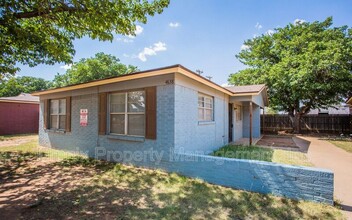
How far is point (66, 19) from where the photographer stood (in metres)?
5.29

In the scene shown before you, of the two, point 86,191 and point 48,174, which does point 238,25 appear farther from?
point 48,174

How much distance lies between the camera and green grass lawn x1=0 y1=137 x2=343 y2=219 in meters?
3.37

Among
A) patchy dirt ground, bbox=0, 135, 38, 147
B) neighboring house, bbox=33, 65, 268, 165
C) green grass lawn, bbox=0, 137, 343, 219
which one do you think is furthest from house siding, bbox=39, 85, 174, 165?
patchy dirt ground, bbox=0, 135, 38, 147

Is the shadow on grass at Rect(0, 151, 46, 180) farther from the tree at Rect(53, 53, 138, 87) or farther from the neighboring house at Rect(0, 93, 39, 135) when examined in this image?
the tree at Rect(53, 53, 138, 87)

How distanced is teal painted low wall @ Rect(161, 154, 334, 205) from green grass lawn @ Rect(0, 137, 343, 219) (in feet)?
0.57

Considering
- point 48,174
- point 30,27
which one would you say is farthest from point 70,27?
point 48,174

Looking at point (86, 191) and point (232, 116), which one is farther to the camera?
point (232, 116)

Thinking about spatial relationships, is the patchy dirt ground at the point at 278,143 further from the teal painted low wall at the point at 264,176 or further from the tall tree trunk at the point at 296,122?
→ the teal painted low wall at the point at 264,176

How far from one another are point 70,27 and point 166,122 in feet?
13.3

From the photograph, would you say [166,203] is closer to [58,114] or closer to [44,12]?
[44,12]

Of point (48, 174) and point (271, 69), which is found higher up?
point (271, 69)

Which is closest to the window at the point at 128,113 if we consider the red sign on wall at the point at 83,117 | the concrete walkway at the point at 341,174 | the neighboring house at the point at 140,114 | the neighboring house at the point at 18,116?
the neighboring house at the point at 140,114

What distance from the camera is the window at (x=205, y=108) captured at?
7.56 m

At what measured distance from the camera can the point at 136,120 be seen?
6.59 m
